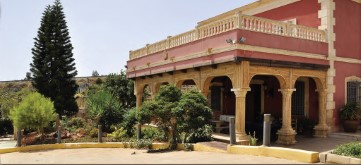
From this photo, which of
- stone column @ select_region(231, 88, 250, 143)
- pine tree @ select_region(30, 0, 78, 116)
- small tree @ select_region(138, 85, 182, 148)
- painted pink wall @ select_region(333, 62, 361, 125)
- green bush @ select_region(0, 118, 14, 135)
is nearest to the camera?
small tree @ select_region(138, 85, 182, 148)

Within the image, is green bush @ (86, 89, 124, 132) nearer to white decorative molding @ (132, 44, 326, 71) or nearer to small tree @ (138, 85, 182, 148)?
white decorative molding @ (132, 44, 326, 71)

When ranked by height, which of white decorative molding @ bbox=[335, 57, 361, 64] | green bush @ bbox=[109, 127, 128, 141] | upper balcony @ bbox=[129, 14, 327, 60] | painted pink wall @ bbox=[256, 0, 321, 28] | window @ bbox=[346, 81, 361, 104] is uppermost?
painted pink wall @ bbox=[256, 0, 321, 28]

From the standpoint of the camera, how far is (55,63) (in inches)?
1097

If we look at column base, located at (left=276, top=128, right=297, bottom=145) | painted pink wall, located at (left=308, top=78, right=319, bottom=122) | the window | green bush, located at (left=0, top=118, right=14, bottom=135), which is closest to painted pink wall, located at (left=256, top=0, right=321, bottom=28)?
painted pink wall, located at (left=308, top=78, right=319, bottom=122)

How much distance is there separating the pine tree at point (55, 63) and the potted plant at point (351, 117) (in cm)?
2030

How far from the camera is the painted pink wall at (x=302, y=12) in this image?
14.7 meters

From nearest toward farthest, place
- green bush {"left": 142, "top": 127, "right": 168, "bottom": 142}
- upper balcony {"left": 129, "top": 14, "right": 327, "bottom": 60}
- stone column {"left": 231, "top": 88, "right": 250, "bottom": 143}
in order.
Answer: stone column {"left": 231, "top": 88, "right": 250, "bottom": 143}
upper balcony {"left": 129, "top": 14, "right": 327, "bottom": 60}
green bush {"left": 142, "top": 127, "right": 168, "bottom": 142}

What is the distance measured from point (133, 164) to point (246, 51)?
5888mm

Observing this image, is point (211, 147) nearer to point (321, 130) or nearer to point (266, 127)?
point (266, 127)

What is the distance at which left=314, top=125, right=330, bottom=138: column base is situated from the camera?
45.8 ft

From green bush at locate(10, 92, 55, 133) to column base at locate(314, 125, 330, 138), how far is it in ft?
35.9

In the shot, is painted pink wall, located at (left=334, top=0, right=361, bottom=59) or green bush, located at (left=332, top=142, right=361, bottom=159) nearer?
green bush, located at (left=332, top=142, right=361, bottom=159)

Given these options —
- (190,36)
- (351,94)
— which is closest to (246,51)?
(190,36)

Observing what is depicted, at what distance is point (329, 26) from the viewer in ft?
46.6
